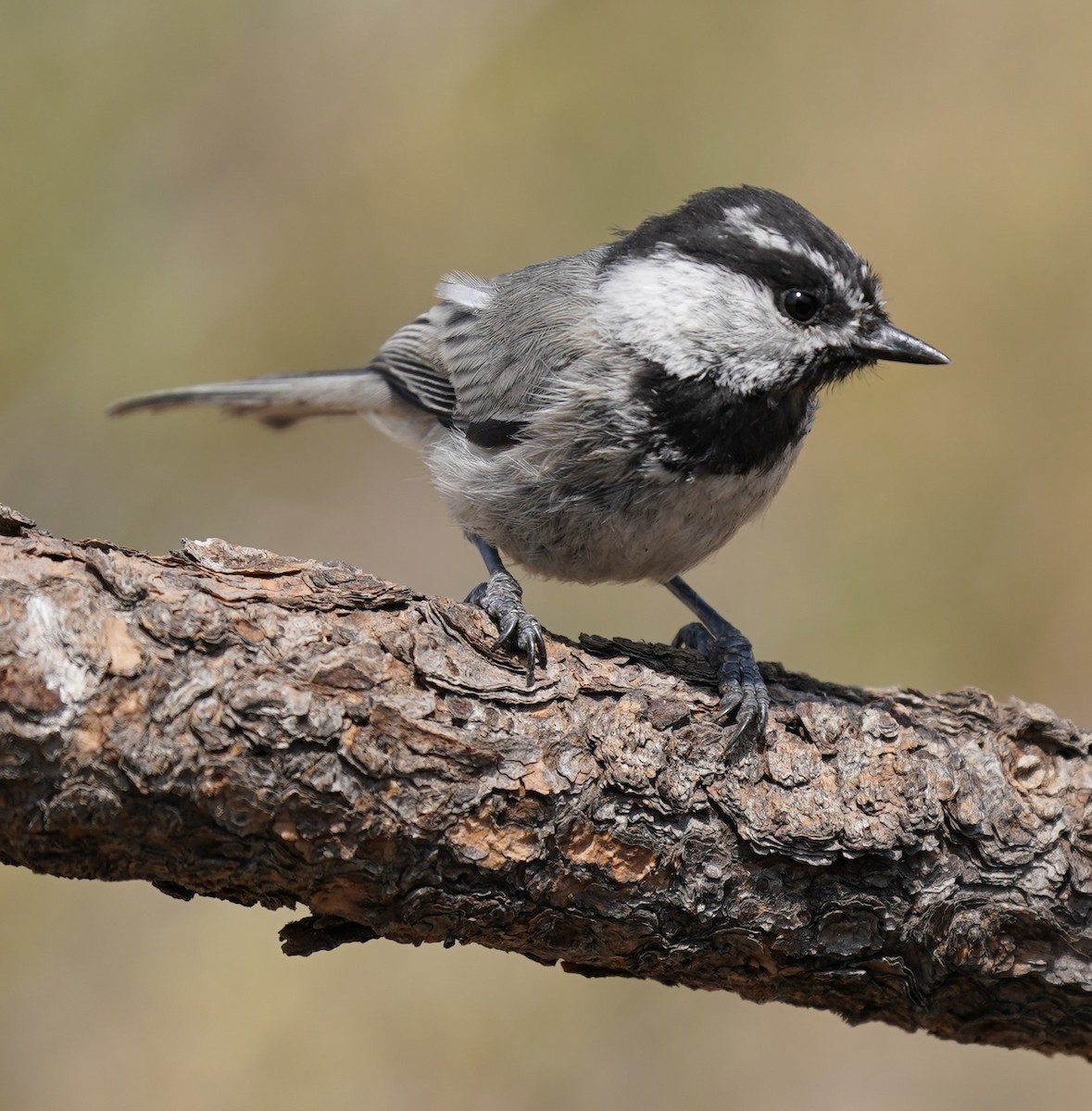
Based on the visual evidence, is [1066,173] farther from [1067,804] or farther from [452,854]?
[452,854]

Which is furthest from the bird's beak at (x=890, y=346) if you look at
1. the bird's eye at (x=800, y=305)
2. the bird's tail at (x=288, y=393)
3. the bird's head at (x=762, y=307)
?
the bird's tail at (x=288, y=393)

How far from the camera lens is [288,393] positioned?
3809 mm

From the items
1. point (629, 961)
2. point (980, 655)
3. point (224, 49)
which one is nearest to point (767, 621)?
point (980, 655)

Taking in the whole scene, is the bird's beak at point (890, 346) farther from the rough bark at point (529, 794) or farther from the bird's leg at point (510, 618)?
the bird's leg at point (510, 618)

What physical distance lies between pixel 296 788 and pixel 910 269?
14.1 feet

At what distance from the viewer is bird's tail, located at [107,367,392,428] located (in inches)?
148

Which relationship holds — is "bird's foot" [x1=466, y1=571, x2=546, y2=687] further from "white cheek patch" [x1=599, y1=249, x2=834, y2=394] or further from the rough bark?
"white cheek patch" [x1=599, y1=249, x2=834, y2=394]

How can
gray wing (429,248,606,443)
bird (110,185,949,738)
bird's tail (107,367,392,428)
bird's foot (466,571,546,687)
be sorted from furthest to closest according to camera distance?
bird's tail (107,367,392,428)
gray wing (429,248,606,443)
bird (110,185,949,738)
bird's foot (466,571,546,687)

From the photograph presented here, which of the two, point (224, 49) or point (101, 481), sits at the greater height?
point (224, 49)

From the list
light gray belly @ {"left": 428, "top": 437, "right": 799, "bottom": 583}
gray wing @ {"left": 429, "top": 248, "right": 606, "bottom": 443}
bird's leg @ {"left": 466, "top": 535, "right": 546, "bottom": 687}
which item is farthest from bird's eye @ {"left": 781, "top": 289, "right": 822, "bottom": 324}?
bird's leg @ {"left": 466, "top": 535, "right": 546, "bottom": 687}

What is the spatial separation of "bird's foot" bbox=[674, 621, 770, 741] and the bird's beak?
30.9 inches

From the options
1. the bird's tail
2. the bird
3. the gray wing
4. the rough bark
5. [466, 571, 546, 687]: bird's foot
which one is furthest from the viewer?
the bird's tail

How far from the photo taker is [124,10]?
543cm

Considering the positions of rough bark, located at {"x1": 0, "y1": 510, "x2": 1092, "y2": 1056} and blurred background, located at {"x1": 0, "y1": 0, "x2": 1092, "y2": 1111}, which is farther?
blurred background, located at {"x1": 0, "y1": 0, "x2": 1092, "y2": 1111}
